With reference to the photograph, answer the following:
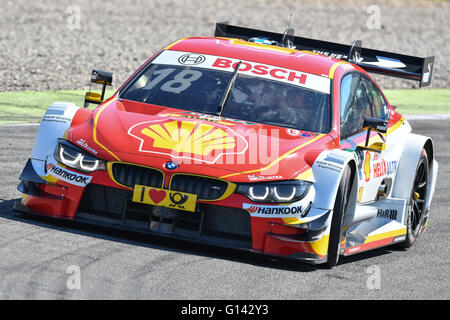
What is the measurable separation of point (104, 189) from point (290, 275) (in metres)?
1.34

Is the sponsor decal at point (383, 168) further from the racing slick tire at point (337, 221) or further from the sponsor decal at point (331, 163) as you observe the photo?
the sponsor decal at point (331, 163)

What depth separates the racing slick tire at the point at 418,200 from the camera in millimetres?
8094

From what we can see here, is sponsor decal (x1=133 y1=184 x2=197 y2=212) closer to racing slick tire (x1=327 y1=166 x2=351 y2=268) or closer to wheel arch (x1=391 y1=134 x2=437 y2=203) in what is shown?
racing slick tire (x1=327 y1=166 x2=351 y2=268)

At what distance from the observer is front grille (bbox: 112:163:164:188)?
6168 mm

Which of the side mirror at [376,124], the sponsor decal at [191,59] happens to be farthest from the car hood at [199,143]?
the sponsor decal at [191,59]

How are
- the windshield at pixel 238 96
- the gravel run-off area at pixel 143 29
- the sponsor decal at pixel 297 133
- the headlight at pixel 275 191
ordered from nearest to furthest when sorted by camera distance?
1. the headlight at pixel 275 191
2. the sponsor decal at pixel 297 133
3. the windshield at pixel 238 96
4. the gravel run-off area at pixel 143 29

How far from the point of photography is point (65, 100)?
14016mm

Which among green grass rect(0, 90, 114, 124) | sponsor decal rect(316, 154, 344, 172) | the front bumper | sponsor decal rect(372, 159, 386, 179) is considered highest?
sponsor decal rect(316, 154, 344, 172)

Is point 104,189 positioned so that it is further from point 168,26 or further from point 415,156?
point 168,26

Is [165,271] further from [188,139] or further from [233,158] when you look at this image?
[188,139]

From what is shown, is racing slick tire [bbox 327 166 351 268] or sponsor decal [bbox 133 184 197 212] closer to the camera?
sponsor decal [bbox 133 184 197 212]

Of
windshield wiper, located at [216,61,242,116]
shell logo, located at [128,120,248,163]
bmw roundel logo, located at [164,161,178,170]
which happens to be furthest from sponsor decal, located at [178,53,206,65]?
bmw roundel logo, located at [164,161,178,170]

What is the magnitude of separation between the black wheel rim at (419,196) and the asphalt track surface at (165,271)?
83cm

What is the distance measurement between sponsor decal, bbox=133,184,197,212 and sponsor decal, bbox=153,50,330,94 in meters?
1.65
